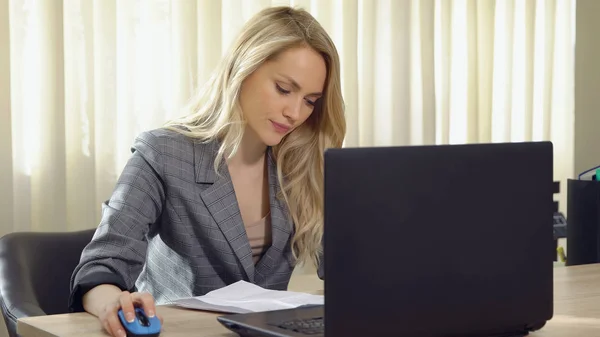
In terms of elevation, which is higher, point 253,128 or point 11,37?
point 11,37

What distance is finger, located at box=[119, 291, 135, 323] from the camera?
1233 millimetres

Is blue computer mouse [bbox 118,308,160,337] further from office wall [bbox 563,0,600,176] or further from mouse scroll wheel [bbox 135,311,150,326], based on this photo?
office wall [bbox 563,0,600,176]

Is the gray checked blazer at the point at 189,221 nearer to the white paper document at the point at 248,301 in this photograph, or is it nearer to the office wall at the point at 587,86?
the white paper document at the point at 248,301

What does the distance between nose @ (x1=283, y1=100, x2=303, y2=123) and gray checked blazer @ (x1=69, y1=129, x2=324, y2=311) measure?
17cm

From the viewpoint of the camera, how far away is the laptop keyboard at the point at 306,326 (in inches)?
45.5

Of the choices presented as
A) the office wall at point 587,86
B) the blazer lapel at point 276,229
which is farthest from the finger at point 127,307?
the office wall at point 587,86

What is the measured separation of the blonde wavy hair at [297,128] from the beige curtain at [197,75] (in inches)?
32.6

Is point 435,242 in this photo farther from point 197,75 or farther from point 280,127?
point 197,75

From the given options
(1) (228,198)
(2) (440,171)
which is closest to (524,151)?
(2) (440,171)

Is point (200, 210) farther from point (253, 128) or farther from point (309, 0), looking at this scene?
point (309, 0)

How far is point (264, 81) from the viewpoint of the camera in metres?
1.91

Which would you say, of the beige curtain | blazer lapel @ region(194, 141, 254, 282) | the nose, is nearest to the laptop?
blazer lapel @ region(194, 141, 254, 282)

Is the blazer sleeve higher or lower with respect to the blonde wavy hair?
lower

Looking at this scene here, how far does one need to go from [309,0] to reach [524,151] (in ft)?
7.45
